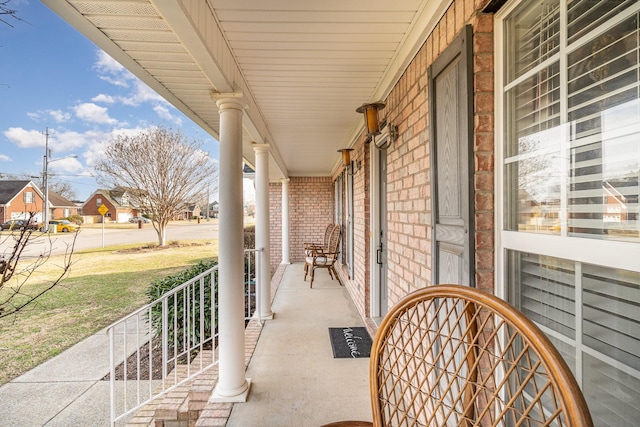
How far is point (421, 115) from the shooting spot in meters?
1.79

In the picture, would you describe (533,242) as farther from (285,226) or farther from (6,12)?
(285,226)

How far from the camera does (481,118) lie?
3.97 feet

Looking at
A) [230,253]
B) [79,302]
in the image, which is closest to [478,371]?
[230,253]

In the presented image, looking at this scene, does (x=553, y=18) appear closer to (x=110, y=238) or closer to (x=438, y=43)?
(x=438, y=43)

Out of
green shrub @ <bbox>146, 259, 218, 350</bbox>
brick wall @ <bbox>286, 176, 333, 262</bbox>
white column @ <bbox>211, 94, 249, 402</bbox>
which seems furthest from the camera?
brick wall @ <bbox>286, 176, 333, 262</bbox>

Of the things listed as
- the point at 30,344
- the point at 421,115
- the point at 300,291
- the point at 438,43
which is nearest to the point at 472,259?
the point at 421,115

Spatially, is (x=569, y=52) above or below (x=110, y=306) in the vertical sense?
above

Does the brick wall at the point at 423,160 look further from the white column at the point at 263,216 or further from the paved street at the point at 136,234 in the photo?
the paved street at the point at 136,234

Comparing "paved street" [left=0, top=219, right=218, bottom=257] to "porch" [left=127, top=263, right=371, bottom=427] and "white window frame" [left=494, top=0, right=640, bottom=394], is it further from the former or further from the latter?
"white window frame" [left=494, top=0, right=640, bottom=394]

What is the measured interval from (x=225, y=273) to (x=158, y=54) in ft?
4.65

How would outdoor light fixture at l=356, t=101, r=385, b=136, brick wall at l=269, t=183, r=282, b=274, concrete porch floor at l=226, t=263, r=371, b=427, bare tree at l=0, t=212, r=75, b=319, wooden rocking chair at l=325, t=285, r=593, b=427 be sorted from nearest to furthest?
wooden rocking chair at l=325, t=285, r=593, b=427 → bare tree at l=0, t=212, r=75, b=319 → concrete porch floor at l=226, t=263, r=371, b=427 → outdoor light fixture at l=356, t=101, r=385, b=136 → brick wall at l=269, t=183, r=282, b=274

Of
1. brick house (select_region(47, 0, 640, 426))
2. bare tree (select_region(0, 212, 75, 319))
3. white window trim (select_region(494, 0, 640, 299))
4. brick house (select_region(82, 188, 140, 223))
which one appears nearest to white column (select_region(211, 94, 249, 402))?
brick house (select_region(47, 0, 640, 426))

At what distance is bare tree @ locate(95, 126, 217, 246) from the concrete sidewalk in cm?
722

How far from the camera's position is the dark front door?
122 centimetres
